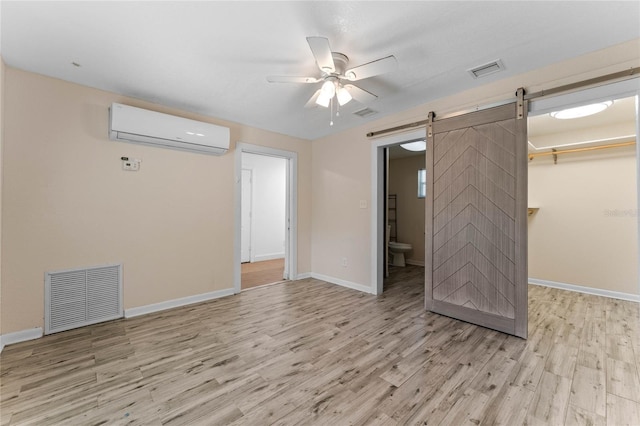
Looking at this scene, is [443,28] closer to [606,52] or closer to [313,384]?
[606,52]

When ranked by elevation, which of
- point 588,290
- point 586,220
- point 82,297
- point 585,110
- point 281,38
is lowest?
point 588,290

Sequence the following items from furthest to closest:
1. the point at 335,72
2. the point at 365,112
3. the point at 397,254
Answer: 1. the point at 397,254
2. the point at 365,112
3. the point at 335,72

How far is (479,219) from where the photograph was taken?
272 centimetres

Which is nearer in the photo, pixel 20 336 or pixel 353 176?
pixel 20 336

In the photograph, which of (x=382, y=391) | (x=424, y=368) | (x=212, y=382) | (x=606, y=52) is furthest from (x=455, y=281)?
(x=212, y=382)

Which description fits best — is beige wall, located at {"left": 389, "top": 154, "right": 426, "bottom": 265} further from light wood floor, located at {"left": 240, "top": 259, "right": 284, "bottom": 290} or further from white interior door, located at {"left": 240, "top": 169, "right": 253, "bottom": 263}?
white interior door, located at {"left": 240, "top": 169, "right": 253, "bottom": 263}

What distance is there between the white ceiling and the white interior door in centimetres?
351

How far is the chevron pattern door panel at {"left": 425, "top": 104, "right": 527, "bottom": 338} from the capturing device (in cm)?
247

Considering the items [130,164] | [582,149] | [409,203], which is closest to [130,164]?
[130,164]

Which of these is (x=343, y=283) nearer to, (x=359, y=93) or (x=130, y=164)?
(x=359, y=93)

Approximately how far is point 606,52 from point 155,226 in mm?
4704

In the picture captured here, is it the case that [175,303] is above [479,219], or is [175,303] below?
below

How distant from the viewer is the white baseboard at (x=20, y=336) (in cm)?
231

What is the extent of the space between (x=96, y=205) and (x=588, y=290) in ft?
21.2
